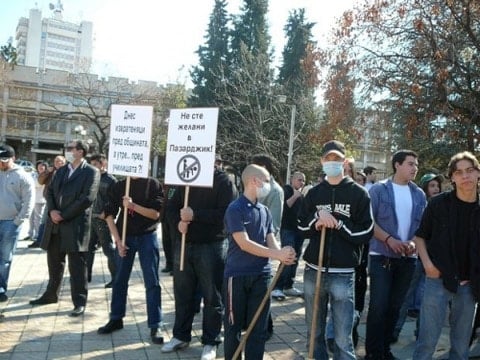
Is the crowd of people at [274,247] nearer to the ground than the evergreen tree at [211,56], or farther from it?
nearer to the ground

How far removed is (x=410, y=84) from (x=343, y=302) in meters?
9.88

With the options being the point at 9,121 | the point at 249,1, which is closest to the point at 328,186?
the point at 249,1

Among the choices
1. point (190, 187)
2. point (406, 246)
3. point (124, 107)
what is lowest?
point (406, 246)

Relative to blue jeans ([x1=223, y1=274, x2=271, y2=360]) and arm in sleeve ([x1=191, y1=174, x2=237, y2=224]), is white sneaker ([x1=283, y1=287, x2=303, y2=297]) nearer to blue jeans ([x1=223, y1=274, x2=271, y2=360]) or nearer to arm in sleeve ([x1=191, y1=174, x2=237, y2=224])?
arm in sleeve ([x1=191, y1=174, x2=237, y2=224])

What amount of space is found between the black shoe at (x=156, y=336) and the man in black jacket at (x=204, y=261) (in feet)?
0.87

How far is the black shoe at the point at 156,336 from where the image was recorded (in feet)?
17.3

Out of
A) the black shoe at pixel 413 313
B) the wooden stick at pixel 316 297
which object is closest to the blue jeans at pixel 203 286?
the wooden stick at pixel 316 297

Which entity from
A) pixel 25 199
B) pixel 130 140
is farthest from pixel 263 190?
pixel 25 199

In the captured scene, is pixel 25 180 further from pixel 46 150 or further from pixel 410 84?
pixel 46 150

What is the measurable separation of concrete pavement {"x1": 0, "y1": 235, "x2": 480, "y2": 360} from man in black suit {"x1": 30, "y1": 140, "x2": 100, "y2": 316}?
33 centimetres

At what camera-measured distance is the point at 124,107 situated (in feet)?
19.3

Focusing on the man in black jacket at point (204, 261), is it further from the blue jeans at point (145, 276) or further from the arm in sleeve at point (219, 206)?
the blue jeans at point (145, 276)

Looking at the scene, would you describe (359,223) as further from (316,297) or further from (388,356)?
(388,356)

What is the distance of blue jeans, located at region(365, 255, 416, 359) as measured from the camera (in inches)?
194
